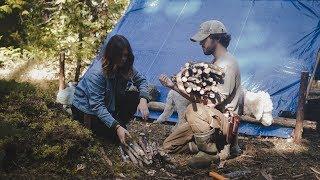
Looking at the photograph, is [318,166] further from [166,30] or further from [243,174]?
[166,30]

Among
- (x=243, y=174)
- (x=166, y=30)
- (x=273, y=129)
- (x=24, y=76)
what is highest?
(x=166, y=30)

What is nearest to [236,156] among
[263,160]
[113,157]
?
[263,160]

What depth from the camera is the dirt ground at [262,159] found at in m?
4.64

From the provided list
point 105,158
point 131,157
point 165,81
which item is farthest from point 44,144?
point 165,81

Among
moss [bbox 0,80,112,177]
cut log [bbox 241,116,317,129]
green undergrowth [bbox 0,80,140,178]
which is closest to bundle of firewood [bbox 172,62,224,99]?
green undergrowth [bbox 0,80,140,178]

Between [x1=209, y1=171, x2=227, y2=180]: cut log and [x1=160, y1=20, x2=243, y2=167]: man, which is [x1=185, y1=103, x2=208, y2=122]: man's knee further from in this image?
[x1=209, y1=171, x2=227, y2=180]: cut log

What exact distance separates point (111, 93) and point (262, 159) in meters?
2.19

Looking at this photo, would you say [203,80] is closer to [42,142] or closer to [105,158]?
[105,158]

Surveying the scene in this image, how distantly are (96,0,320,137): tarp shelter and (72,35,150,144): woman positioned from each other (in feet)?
Result: 7.06

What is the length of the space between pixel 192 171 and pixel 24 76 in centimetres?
621

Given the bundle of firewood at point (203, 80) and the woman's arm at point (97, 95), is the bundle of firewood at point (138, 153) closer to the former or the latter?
the woman's arm at point (97, 95)

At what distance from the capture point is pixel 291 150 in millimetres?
5977

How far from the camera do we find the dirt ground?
4.64 metres

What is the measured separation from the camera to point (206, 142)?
195 inches
